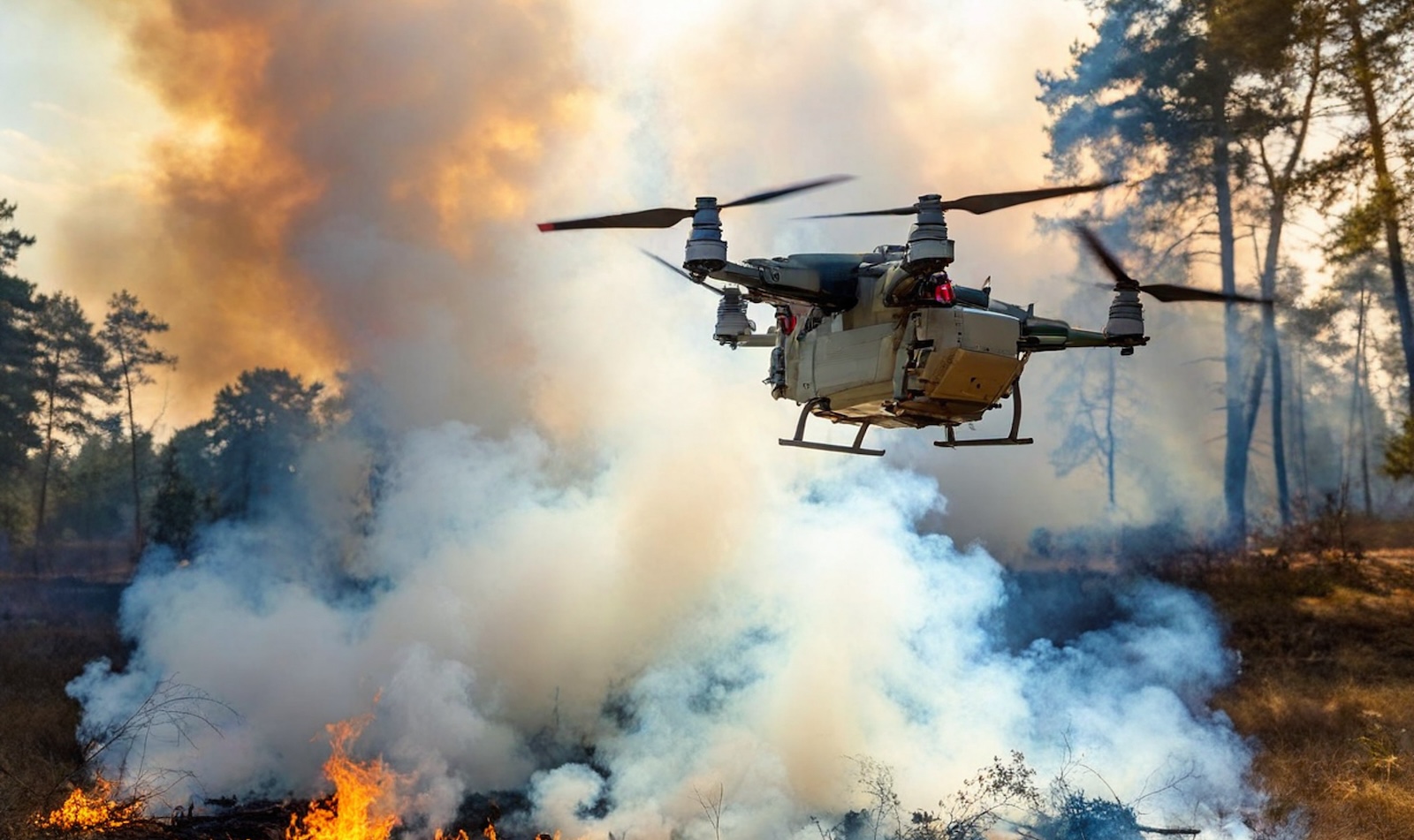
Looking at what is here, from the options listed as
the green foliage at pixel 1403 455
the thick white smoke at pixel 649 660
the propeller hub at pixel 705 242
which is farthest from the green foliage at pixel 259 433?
the green foliage at pixel 1403 455

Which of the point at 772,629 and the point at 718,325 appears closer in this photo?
the point at 718,325

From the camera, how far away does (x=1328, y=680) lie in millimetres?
21500

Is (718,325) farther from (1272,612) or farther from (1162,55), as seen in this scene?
(1162,55)

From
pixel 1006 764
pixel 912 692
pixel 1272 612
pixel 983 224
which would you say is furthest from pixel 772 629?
pixel 983 224

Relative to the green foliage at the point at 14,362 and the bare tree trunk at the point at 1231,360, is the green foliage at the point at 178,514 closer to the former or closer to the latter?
the green foliage at the point at 14,362

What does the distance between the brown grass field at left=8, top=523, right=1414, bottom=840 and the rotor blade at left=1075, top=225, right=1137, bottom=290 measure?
24.2 ft

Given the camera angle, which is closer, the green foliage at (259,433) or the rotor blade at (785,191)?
the rotor blade at (785,191)

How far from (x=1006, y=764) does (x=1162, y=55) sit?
1912 centimetres

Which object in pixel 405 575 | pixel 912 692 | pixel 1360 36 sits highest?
pixel 1360 36

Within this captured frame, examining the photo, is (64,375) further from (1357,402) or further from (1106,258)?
(1357,402)

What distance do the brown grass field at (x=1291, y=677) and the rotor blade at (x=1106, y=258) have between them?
290 inches

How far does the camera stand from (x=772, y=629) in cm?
2050

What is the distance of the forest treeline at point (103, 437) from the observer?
30422 millimetres

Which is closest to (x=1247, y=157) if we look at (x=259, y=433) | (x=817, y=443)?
(x=817, y=443)
